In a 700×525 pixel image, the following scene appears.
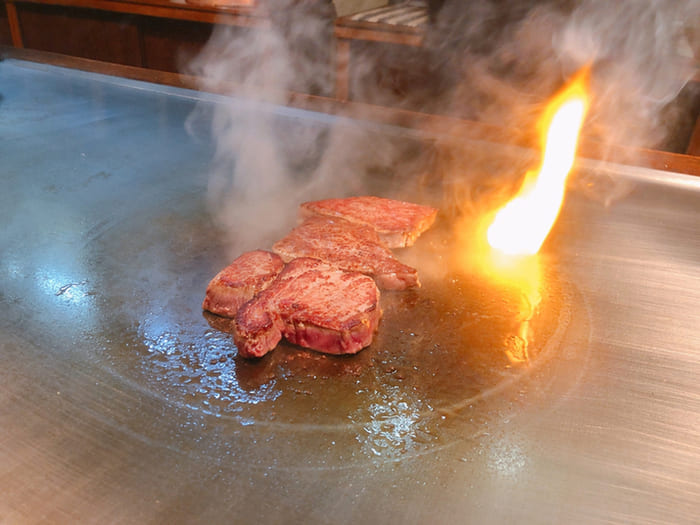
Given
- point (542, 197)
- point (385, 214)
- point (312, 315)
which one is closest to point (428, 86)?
point (542, 197)

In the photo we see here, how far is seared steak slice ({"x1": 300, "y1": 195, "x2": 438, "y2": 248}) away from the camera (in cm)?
247

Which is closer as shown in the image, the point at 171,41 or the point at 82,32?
the point at 171,41

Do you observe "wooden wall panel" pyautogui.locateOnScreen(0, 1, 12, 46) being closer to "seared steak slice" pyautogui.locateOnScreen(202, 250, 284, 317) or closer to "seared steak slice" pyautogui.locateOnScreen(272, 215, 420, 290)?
"seared steak slice" pyautogui.locateOnScreen(272, 215, 420, 290)

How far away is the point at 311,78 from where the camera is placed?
5879 mm

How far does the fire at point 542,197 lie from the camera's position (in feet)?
8.41

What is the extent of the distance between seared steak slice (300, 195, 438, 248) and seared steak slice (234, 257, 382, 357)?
1.69 ft

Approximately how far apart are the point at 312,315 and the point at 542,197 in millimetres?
1768

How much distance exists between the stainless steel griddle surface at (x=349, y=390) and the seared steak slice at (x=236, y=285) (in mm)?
63

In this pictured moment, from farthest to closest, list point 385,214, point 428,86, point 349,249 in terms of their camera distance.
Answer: point 428,86
point 385,214
point 349,249

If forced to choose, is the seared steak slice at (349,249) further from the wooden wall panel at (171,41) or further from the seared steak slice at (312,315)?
the wooden wall panel at (171,41)

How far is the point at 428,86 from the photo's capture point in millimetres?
5234

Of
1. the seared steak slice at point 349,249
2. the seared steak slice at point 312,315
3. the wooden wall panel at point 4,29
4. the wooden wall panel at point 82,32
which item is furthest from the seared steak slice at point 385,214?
the wooden wall panel at point 4,29

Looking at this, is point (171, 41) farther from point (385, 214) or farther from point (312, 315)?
point (312, 315)

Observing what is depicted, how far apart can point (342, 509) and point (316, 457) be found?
165mm
